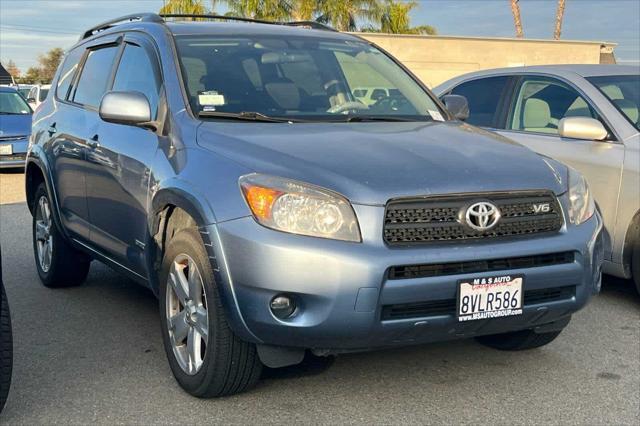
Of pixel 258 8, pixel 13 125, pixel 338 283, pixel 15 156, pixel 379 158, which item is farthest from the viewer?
pixel 258 8

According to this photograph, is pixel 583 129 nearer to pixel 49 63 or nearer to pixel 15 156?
pixel 15 156

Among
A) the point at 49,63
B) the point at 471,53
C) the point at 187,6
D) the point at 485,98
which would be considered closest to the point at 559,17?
the point at 471,53

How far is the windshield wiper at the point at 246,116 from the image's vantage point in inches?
172

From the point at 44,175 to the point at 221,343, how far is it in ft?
9.47

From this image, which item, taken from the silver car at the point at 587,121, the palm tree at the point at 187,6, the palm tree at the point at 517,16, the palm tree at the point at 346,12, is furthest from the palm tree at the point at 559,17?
the silver car at the point at 587,121

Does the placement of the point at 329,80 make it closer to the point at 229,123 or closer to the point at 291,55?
the point at 291,55

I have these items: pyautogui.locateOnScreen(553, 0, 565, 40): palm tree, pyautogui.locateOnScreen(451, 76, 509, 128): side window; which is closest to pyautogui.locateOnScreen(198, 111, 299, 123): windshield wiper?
pyautogui.locateOnScreen(451, 76, 509, 128): side window

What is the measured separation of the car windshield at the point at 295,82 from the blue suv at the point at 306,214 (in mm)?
13

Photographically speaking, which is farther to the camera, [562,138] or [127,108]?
[562,138]

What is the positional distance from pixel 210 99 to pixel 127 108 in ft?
1.38

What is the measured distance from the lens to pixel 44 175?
20.0ft

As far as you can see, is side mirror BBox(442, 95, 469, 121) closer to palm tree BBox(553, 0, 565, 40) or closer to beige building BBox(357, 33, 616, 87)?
beige building BBox(357, 33, 616, 87)

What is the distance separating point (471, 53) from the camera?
33.6 meters

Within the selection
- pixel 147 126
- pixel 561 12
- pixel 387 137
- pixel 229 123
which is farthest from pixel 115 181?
pixel 561 12
